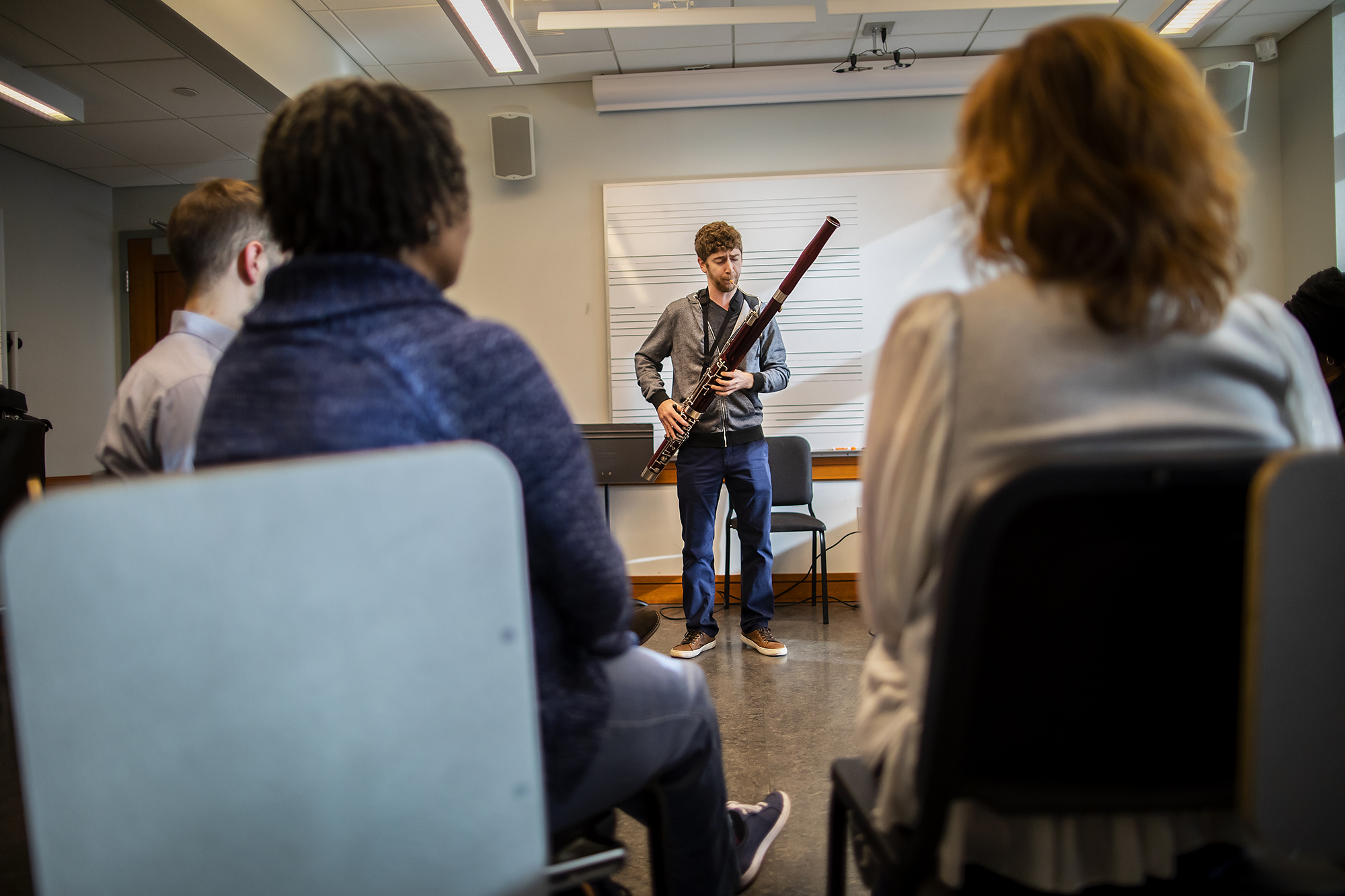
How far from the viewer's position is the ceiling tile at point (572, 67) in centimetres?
436

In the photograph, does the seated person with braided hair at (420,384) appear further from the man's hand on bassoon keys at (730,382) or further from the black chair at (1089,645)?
the man's hand on bassoon keys at (730,382)

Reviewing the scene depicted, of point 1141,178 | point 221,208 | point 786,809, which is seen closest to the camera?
point 1141,178

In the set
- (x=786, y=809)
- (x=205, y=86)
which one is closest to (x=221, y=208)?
(x=786, y=809)

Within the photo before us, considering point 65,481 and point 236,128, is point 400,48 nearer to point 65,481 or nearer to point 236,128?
point 236,128

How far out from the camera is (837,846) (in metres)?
1.00

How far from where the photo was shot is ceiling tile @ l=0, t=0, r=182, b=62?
3.21 m

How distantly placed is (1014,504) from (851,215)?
4.31m

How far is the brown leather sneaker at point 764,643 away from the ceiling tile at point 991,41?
352 cm

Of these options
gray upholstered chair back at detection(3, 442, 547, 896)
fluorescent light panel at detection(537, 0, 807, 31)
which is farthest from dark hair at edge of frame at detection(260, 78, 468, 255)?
fluorescent light panel at detection(537, 0, 807, 31)

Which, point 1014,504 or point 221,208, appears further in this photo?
point 221,208

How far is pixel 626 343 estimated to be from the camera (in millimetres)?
4656

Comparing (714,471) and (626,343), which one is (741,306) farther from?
(626,343)

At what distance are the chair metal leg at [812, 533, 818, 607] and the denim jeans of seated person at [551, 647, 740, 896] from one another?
3321 mm

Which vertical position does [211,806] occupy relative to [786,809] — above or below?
above
